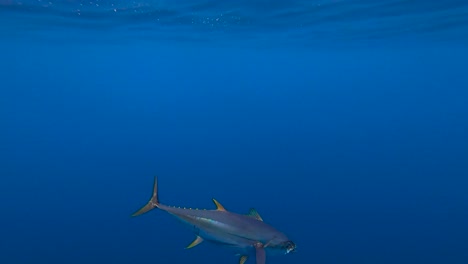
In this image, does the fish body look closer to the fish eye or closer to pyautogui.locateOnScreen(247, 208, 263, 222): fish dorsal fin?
the fish eye

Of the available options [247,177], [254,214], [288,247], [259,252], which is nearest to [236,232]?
[259,252]

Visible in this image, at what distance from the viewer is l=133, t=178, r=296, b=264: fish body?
5.75m

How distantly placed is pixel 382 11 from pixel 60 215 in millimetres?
15842

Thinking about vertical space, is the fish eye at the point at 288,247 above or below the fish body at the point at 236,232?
below

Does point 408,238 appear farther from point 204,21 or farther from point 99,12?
point 99,12

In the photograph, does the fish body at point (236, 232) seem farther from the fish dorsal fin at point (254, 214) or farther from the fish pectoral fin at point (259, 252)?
the fish dorsal fin at point (254, 214)

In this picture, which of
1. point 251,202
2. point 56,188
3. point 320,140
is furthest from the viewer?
point 320,140

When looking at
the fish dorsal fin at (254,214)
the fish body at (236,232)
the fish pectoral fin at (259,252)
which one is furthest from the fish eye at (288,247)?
the fish dorsal fin at (254,214)

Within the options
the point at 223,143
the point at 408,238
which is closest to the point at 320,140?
the point at 223,143

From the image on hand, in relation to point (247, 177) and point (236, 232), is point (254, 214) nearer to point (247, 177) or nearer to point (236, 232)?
point (236, 232)

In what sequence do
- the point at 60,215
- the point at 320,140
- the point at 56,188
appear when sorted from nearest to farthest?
1. the point at 60,215
2. the point at 56,188
3. the point at 320,140

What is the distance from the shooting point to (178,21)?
21188 millimetres

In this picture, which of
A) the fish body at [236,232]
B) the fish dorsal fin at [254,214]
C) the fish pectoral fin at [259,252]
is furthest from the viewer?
the fish dorsal fin at [254,214]

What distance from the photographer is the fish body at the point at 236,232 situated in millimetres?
5746
